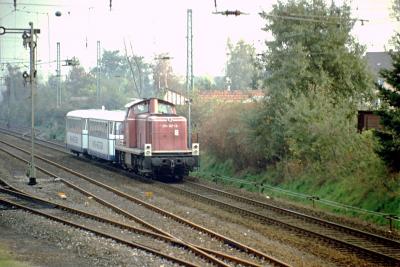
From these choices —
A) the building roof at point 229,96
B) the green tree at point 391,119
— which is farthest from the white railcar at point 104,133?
the green tree at point 391,119

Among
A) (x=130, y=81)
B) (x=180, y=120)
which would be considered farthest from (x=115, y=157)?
(x=130, y=81)

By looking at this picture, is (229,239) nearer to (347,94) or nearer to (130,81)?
(347,94)

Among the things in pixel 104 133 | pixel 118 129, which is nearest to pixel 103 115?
pixel 104 133

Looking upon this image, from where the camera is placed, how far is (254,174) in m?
31.5

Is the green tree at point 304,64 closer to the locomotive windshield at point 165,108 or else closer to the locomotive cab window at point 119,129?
the locomotive windshield at point 165,108

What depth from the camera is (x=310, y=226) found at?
19625 millimetres

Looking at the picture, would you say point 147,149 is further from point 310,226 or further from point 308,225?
point 310,226

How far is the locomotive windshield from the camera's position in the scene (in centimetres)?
3294

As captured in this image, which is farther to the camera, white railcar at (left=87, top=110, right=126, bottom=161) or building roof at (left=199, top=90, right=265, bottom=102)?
building roof at (left=199, top=90, right=265, bottom=102)

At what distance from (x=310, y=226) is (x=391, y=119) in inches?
153

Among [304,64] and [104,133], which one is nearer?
[304,64]

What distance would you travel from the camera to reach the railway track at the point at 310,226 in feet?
53.2

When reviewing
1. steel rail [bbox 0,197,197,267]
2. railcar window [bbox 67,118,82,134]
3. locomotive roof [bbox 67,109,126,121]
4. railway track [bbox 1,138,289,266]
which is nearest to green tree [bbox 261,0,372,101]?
railway track [bbox 1,138,289,266]

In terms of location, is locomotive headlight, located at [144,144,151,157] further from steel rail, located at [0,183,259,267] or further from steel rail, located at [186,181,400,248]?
steel rail, located at [0,183,259,267]
